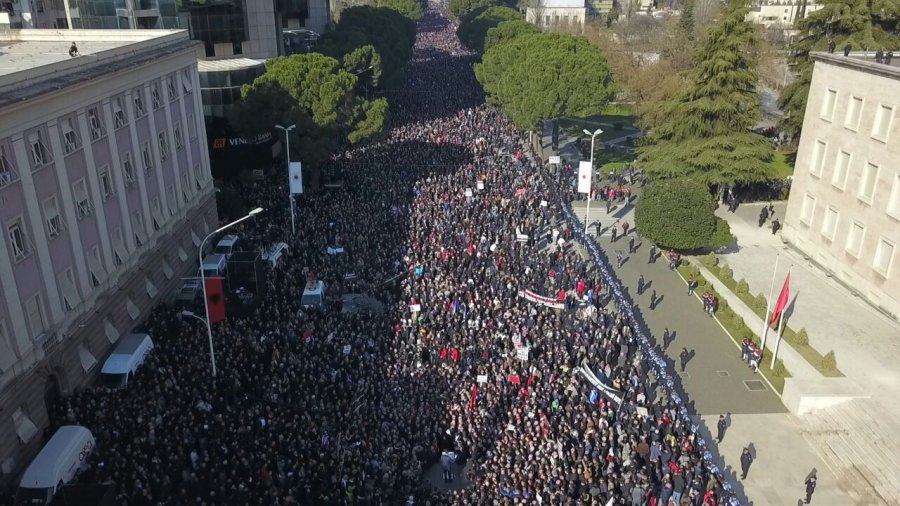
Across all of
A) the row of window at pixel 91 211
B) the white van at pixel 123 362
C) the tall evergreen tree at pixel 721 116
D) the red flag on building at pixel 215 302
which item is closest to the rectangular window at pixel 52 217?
the row of window at pixel 91 211

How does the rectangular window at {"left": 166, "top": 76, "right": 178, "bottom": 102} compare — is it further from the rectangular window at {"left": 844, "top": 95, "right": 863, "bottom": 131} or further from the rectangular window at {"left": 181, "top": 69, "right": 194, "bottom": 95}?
the rectangular window at {"left": 844, "top": 95, "right": 863, "bottom": 131}

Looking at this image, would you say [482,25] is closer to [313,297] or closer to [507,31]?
[507,31]

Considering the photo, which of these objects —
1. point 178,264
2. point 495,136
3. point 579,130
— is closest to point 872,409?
point 178,264

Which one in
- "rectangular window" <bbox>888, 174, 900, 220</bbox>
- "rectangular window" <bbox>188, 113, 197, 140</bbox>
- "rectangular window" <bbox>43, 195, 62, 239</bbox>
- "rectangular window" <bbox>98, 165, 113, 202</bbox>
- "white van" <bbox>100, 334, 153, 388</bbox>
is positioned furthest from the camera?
"rectangular window" <bbox>188, 113, 197, 140</bbox>

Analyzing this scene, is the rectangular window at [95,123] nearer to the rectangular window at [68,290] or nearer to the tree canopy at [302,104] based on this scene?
the rectangular window at [68,290]

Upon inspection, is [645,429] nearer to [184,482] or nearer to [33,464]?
[184,482]

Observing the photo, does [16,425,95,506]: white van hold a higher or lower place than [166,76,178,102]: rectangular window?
lower

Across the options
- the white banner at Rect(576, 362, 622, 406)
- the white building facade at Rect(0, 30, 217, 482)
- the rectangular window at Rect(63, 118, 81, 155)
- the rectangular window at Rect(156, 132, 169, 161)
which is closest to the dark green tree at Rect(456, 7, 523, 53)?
the white building facade at Rect(0, 30, 217, 482)
